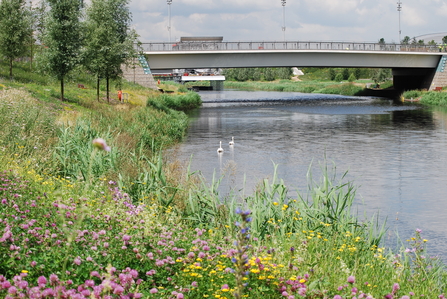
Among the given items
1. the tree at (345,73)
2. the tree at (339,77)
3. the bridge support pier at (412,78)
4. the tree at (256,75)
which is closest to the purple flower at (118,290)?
the bridge support pier at (412,78)

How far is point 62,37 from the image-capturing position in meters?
32.1

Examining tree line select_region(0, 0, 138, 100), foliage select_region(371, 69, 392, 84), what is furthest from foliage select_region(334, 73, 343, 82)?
tree line select_region(0, 0, 138, 100)

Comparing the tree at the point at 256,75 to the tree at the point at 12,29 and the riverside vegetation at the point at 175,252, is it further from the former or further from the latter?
the riverside vegetation at the point at 175,252

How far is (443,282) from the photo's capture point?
772cm

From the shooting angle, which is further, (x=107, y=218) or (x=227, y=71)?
(x=227, y=71)

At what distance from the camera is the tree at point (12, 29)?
1609 inches

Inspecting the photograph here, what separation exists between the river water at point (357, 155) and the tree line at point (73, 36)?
727 centimetres

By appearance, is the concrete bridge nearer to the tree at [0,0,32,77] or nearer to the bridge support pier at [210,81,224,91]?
the tree at [0,0,32,77]

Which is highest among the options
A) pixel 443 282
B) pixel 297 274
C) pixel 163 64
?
pixel 163 64

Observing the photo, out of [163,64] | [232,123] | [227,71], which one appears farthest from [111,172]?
[227,71]

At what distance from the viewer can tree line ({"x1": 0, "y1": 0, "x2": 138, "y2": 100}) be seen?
32031 millimetres

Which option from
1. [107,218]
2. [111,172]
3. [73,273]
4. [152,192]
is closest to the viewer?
[73,273]

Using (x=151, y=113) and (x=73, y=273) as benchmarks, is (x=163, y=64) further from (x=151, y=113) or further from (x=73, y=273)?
(x=73, y=273)

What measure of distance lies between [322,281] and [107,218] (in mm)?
2644
